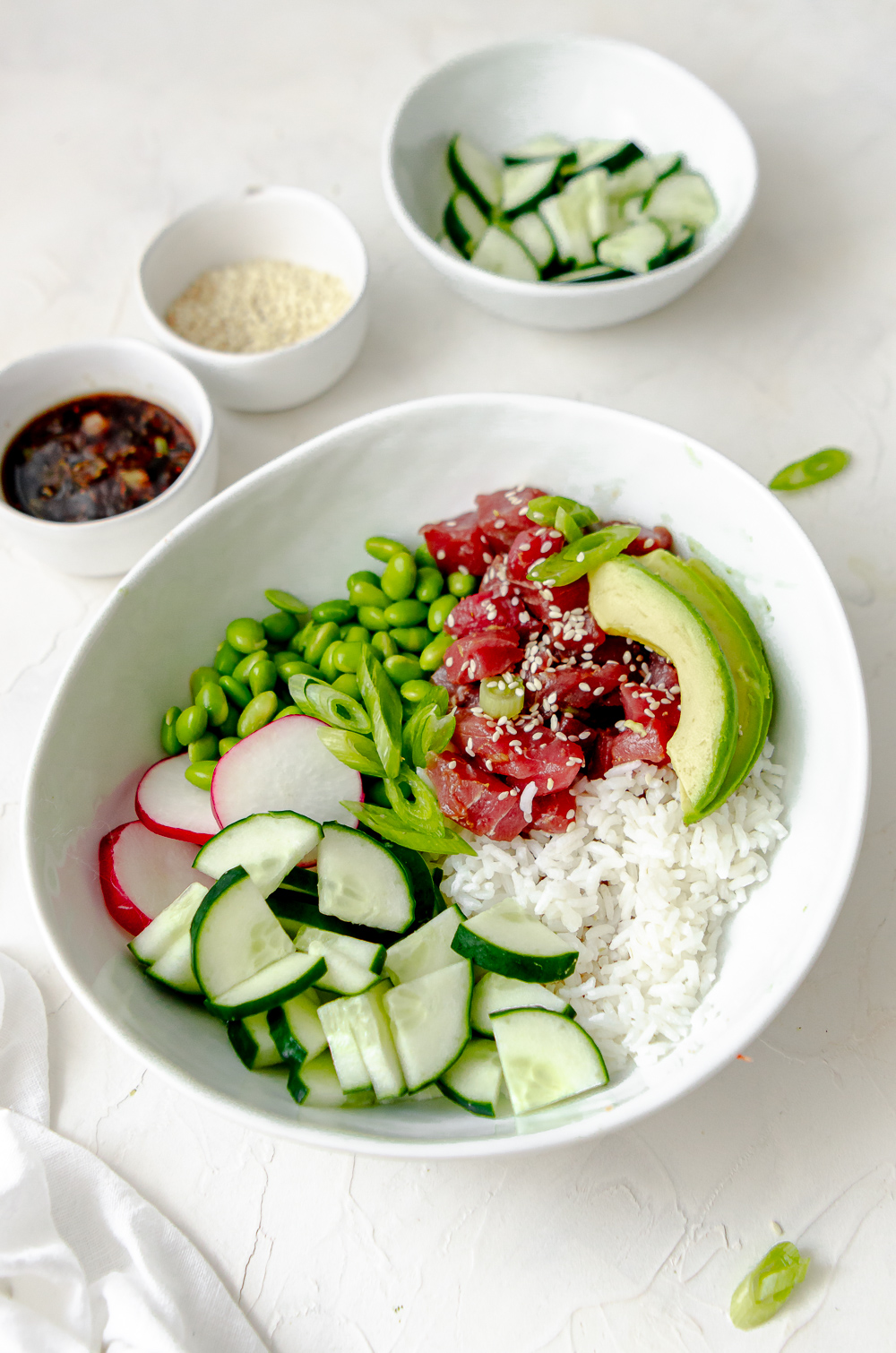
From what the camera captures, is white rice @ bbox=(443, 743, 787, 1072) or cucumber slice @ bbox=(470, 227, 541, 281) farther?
cucumber slice @ bbox=(470, 227, 541, 281)

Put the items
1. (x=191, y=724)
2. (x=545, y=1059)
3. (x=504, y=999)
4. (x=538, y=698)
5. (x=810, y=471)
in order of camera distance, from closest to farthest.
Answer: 1. (x=545, y=1059)
2. (x=504, y=999)
3. (x=538, y=698)
4. (x=191, y=724)
5. (x=810, y=471)

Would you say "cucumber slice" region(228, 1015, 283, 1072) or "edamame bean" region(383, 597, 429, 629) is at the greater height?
"edamame bean" region(383, 597, 429, 629)

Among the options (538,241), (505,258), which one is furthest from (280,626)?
(538,241)

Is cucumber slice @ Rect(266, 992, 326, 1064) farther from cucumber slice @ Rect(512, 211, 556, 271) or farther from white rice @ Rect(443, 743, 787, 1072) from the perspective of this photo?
cucumber slice @ Rect(512, 211, 556, 271)

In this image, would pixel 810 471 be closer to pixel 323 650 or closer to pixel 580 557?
pixel 580 557

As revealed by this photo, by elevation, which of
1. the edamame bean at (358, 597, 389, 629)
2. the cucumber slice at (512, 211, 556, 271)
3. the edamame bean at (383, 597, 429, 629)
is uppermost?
the cucumber slice at (512, 211, 556, 271)

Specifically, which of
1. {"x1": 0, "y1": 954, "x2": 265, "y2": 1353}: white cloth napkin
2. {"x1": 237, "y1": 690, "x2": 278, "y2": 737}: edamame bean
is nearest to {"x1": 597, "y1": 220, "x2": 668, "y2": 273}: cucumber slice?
{"x1": 237, "y1": 690, "x2": 278, "y2": 737}: edamame bean

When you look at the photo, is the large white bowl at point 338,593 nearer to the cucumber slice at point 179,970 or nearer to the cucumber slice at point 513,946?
the cucumber slice at point 179,970
